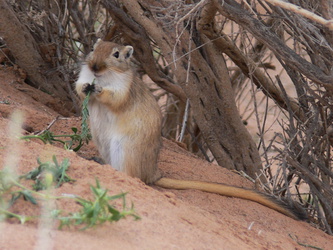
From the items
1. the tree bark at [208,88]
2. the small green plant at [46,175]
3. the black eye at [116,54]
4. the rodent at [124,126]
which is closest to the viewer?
the small green plant at [46,175]

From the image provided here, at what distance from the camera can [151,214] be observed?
3.42 metres

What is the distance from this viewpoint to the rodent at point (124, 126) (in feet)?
17.4

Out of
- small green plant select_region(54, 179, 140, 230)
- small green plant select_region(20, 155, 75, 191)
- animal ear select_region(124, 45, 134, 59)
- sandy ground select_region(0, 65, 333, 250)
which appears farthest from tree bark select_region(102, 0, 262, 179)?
small green plant select_region(54, 179, 140, 230)

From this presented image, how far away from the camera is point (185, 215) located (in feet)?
12.2

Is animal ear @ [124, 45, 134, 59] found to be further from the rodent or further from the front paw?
the front paw

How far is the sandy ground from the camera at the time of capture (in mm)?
2887

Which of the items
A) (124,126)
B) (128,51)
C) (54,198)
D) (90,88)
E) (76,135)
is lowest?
(54,198)

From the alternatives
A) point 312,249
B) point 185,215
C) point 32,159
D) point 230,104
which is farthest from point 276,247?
point 230,104

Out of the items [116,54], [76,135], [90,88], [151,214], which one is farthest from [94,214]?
[116,54]

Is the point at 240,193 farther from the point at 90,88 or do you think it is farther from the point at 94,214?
the point at 94,214

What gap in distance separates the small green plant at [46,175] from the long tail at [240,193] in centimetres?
192

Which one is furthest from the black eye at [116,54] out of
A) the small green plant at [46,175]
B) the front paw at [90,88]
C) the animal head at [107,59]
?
the small green plant at [46,175]

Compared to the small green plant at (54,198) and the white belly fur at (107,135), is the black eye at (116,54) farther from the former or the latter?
the small green plant at (54,198)

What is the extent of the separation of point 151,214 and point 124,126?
199 centimetres
